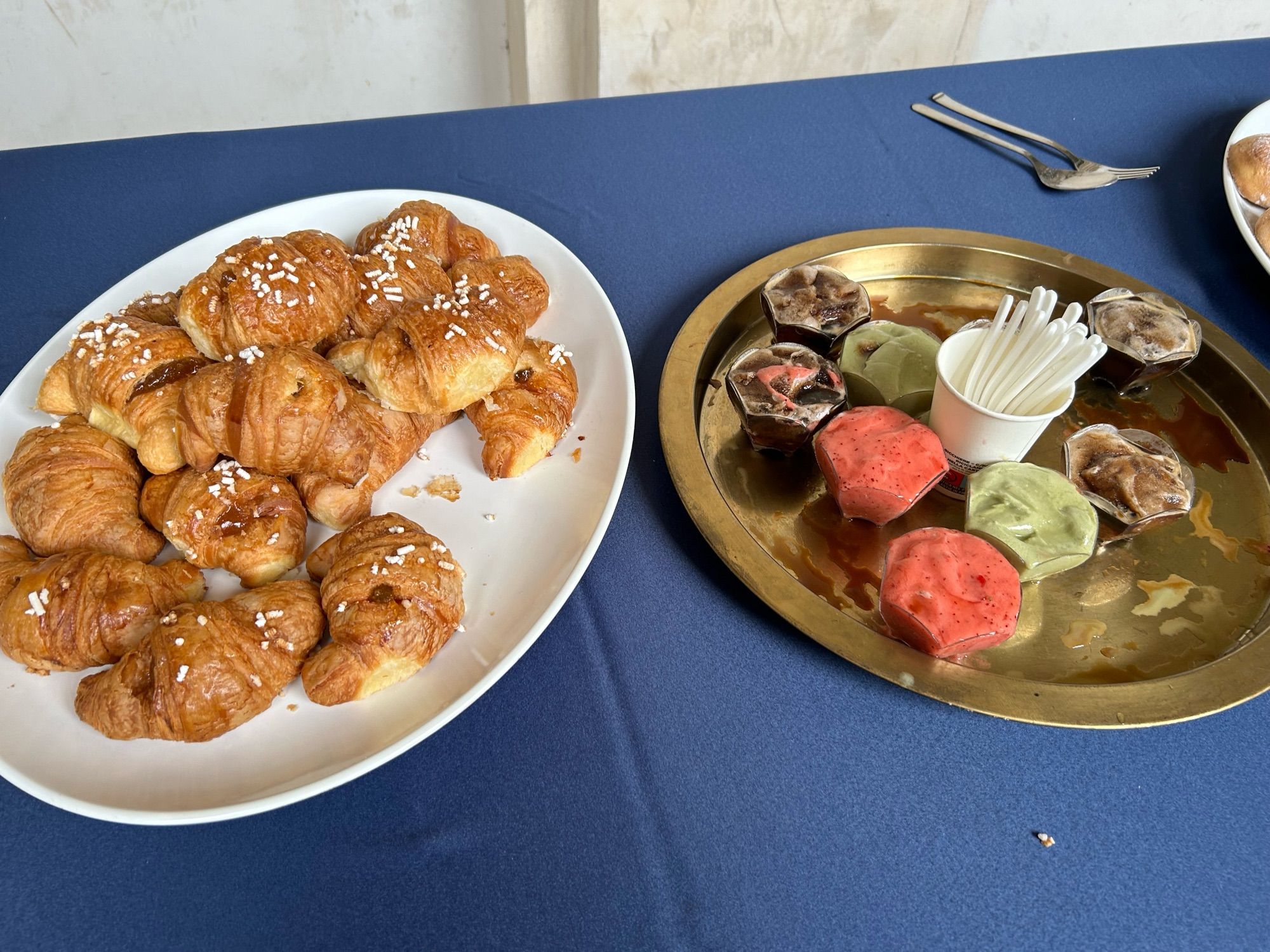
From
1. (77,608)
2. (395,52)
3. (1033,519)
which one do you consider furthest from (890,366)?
(395,52)

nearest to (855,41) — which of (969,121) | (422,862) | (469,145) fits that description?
(969,121)

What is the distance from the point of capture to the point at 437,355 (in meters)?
1.00

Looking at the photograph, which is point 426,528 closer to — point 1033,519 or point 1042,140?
point 1033,519

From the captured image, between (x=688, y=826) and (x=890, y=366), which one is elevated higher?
(x=890, y=366)

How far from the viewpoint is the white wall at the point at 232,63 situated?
2.58 metres

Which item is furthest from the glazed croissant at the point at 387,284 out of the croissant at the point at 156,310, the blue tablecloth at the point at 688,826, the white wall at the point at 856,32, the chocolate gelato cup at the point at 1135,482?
the white wall at the point at 856,32

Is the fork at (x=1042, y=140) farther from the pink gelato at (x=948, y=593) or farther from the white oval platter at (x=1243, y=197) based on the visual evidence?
the pink gelato at (x=948, y=593)

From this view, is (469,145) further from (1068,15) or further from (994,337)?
(1068,15)

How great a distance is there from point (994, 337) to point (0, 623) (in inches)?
47.1

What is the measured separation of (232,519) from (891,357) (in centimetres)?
89

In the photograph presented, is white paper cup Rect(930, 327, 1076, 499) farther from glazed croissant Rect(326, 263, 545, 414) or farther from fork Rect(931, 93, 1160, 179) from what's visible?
fork Rect(931, 93, 1160, 179)

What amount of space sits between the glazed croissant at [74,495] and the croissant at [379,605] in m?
0.23

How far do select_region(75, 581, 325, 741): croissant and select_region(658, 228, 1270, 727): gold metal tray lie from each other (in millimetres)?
502

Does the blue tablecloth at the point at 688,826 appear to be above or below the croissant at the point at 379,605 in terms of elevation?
below
